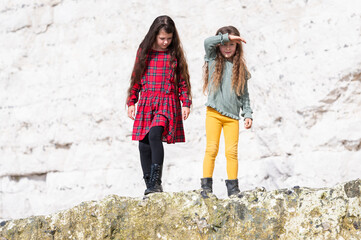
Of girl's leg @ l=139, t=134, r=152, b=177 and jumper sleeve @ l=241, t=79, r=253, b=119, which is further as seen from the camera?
girl's leg @ l=139, t=134, r=152, b=177

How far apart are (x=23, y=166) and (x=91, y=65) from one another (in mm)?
1501

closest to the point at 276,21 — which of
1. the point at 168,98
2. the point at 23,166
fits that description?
the point at 168,98

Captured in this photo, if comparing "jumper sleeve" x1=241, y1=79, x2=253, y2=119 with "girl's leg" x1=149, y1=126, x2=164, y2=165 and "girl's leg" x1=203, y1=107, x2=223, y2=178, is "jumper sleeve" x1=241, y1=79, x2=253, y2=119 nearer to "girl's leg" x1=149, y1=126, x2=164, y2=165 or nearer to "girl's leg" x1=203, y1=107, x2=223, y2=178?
"girl's leg" x1=203, y1=107, x2=223, y2=178

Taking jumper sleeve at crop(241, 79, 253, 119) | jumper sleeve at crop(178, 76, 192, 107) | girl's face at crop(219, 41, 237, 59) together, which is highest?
girl's face at crop(219, 41, 237, 59)

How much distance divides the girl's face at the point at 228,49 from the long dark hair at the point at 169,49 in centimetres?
31

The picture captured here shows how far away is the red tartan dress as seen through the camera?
317cm

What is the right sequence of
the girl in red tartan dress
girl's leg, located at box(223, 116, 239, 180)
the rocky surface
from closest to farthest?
the rocky surface < girl's leg, located at box(223, 116, 239, 180) < the girl in red tartan dress

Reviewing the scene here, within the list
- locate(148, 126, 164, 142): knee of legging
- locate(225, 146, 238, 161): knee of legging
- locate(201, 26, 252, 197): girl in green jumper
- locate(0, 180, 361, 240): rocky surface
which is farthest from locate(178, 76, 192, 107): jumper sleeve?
locate(0, 180, 361, 240): rocky surface

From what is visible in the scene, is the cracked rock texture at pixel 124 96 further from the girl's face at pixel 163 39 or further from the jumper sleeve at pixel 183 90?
the girl's face at pixel 163 39

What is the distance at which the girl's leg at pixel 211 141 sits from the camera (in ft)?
9.86

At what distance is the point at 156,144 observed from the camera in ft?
10.1

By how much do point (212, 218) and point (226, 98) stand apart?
853mm

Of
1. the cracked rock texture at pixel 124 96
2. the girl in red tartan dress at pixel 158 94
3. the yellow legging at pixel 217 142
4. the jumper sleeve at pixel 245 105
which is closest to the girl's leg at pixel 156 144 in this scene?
the girl in red tartan dress at pixel 158 94

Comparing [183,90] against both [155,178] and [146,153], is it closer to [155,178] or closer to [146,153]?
[146,153]
